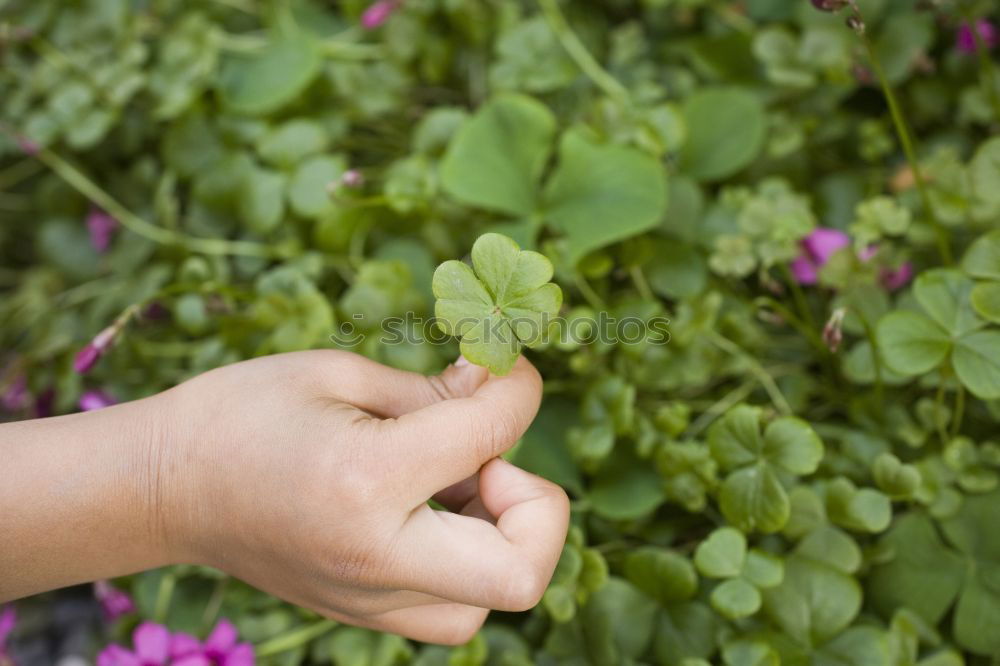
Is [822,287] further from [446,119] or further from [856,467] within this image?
[446,119]

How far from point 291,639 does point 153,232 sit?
1.94ft

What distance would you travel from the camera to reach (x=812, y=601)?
0.78 meters

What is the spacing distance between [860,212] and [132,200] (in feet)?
3.46

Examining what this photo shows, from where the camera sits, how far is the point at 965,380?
2.45 feet

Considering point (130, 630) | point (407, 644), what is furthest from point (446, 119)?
point (130, 630)

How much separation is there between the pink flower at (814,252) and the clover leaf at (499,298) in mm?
505

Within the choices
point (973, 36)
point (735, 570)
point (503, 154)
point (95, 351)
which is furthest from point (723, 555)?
point (973, 36)

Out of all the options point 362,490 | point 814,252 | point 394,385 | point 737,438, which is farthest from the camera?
point 814,252

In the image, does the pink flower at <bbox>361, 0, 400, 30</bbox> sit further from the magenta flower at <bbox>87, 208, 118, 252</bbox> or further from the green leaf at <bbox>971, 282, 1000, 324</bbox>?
the green leaf at <bbox>971, 282, 1000, 324</bbox>

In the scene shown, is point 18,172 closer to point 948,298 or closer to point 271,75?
point 271,75

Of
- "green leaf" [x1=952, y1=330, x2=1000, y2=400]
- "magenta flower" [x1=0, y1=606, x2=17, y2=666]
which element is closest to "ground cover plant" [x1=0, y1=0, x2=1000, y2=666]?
"green leaf" [x1=952, y1=330, x2=1000, y2=400]

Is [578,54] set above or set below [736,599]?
above

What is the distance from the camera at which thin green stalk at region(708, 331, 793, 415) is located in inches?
35.8

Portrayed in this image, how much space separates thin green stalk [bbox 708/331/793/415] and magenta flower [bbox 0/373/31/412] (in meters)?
0.92
